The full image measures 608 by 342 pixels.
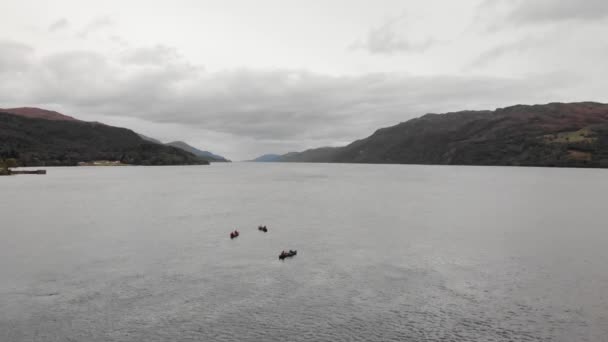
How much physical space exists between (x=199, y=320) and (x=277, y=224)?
4868 cm

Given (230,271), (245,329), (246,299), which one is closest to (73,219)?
(230,271)

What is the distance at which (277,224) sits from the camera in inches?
3150

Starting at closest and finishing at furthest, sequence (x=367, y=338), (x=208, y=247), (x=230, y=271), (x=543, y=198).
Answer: (x=367, y=338), (x=230, y=271), (x=208, y=247), (x=543, y=198)

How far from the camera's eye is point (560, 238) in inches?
2559

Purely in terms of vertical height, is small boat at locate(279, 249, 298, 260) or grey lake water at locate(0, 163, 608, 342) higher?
small boat at locate(279, 249, 298, 260)

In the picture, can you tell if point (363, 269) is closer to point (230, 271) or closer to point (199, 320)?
point (230, 271)

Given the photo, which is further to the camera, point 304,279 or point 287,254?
point 287,254

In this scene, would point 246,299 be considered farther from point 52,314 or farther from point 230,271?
point 52,314

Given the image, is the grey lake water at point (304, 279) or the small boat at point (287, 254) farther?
the small boat at point (287, 254)

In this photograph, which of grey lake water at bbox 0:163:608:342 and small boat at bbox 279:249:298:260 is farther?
small boat at bbox 279:249:298:260

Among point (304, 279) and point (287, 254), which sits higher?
point (287, 254)

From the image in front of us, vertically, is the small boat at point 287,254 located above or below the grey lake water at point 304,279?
above

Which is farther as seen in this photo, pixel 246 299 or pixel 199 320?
pixel 246 299

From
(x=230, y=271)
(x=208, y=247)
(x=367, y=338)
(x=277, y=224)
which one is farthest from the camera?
(x=277, y=224)
